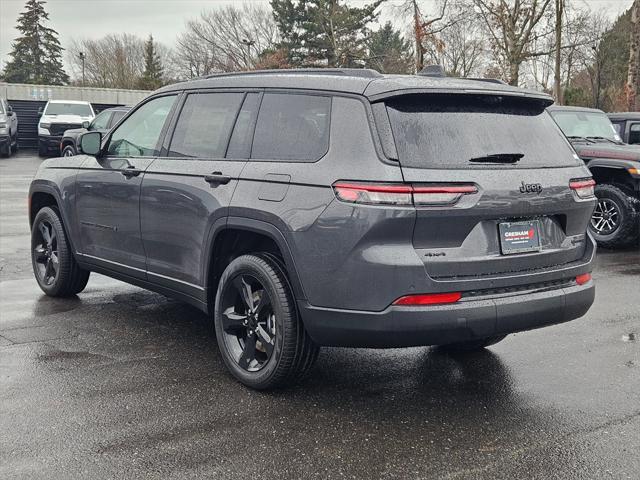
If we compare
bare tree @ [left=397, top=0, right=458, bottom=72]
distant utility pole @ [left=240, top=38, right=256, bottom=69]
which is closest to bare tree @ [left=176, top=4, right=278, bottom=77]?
distant utility pole @ [left=240, top=38, right=256, bottom=69]

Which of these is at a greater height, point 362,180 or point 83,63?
point 83,63

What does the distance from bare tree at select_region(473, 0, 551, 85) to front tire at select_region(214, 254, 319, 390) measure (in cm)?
3123

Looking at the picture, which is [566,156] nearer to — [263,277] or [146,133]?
[263,277]

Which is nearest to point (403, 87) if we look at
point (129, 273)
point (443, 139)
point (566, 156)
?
point (443, 139)

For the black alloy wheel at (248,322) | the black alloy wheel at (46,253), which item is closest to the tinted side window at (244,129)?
the black alloy wheel at (248,322)

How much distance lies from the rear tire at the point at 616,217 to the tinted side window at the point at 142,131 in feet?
22.0

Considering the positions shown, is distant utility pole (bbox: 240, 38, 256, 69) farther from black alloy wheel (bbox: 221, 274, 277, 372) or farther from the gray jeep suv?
black alloy wheel (bbox: 221, 274, 277, 372)

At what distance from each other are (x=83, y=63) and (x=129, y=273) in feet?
226

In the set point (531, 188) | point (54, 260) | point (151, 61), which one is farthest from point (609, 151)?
point (151, 61)

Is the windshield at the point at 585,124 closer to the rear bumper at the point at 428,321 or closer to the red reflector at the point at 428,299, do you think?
the rear bumper at the point at 428,321

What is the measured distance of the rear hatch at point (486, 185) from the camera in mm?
3465

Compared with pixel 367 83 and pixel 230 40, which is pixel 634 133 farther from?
pixel 230 40

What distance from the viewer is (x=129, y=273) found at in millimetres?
5230

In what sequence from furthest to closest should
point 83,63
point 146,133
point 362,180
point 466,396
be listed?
point 83,63, point 146,133, point 466,396, point 362,180
